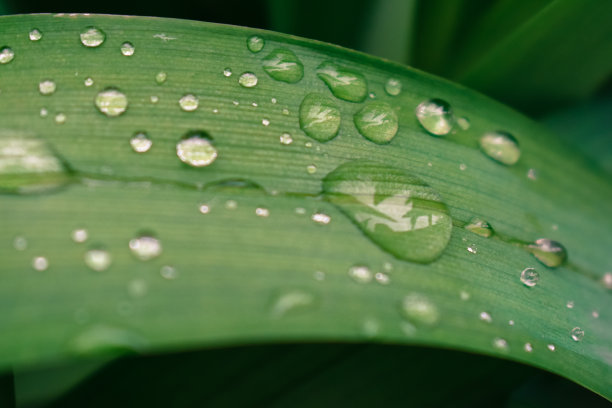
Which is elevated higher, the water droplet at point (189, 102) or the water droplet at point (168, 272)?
the water droplet at point (189, 102)

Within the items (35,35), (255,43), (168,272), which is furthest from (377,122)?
(35,35)

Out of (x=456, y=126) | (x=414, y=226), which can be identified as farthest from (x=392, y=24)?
(x=414, y=226)

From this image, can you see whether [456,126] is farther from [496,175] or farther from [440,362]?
[440,362]

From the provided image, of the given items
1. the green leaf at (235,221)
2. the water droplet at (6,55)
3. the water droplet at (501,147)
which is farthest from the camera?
the water droplet at (501,147)

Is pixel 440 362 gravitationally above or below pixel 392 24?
below

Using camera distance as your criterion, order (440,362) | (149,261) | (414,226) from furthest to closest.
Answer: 1. (440,362)
2. (414,226)
3. (149,261)

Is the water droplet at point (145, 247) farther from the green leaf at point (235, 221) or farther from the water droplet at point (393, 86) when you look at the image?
the water droplet at point (393, 86)

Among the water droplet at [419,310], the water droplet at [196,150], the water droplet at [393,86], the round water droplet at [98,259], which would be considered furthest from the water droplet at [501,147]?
the round water droplet at [98,259]
